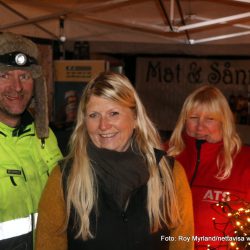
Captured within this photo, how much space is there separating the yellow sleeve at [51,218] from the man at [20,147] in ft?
0.94

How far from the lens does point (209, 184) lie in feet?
7.64

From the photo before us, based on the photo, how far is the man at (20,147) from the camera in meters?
1.97

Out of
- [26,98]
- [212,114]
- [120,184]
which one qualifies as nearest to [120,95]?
[120,184]

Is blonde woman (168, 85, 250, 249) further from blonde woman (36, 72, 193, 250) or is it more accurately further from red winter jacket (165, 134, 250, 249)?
blonde woman (36, 72, 193, 250)

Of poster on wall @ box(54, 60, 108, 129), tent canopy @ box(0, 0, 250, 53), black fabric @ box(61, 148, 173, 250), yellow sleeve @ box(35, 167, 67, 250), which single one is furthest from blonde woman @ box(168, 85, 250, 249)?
poster on wall @ box(54, 60, 108, 129)

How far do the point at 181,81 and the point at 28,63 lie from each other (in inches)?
136

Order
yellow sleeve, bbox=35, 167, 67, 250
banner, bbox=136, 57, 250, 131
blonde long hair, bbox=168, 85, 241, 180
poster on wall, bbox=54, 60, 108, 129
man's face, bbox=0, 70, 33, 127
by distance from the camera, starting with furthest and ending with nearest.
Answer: banner, bbox=136, 57, 250, 131
poster on wall, bbox=54, 60, 108, 129
blonde long hair, bbox=168, 85, 241, 180
man's face, bbox=0, 70, 33, 127
yellow sleeve, bbox=35, 167, 67, 250

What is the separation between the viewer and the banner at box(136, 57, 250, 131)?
5.10m

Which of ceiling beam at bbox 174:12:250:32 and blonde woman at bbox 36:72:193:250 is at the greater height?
ceiling beam at bbox 174:12:250:32

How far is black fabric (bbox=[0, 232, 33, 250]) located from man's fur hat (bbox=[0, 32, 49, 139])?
0.52 meters

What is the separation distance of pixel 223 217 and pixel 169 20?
1.87 m

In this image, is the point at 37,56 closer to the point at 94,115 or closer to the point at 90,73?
the point at 94,115

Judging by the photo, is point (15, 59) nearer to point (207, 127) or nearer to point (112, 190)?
point (112, 190)

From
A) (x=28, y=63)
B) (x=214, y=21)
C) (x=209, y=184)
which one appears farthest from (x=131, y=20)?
(x=209, y=184)
